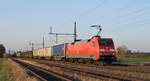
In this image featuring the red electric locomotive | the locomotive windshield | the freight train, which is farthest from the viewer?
the locomotive windshield

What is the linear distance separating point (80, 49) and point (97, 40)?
7.21 metres

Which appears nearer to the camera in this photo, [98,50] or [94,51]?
[98,50]

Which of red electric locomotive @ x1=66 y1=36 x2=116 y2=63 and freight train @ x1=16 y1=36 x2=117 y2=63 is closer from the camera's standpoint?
red electric locomotive @ x1=66 y1=36 x2=116 y2=63

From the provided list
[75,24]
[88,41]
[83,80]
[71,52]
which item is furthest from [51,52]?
[83,80]

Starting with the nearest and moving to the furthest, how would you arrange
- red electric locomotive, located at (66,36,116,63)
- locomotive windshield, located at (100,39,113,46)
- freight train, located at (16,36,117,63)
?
red electric locomotive, located at (66,36,116,63) → freight train, located at (16,36,117,63) → locomotive windshield, located at (100,39,113,46)

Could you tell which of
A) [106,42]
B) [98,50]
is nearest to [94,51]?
[98,50]

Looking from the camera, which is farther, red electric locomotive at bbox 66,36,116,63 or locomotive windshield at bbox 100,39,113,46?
locomotive windshield at bbox 100,39,113,46

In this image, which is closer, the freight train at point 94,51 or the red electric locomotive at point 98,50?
the red electric locomotive at point 98,50

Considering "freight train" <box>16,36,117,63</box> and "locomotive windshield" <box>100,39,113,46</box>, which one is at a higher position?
"locomotive windshield" <box>100,39,113,46</box>

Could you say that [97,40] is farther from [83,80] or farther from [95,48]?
[83,80]

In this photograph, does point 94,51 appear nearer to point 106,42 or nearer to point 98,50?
point 98,50

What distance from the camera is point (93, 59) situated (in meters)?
38.2

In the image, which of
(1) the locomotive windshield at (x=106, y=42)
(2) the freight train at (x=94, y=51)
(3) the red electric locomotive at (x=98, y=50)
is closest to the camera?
(3) the red electric locomotive at (x=98, y=50)

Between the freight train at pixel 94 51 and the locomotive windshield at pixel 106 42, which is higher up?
the locomotive windshield at pixel 106 42
